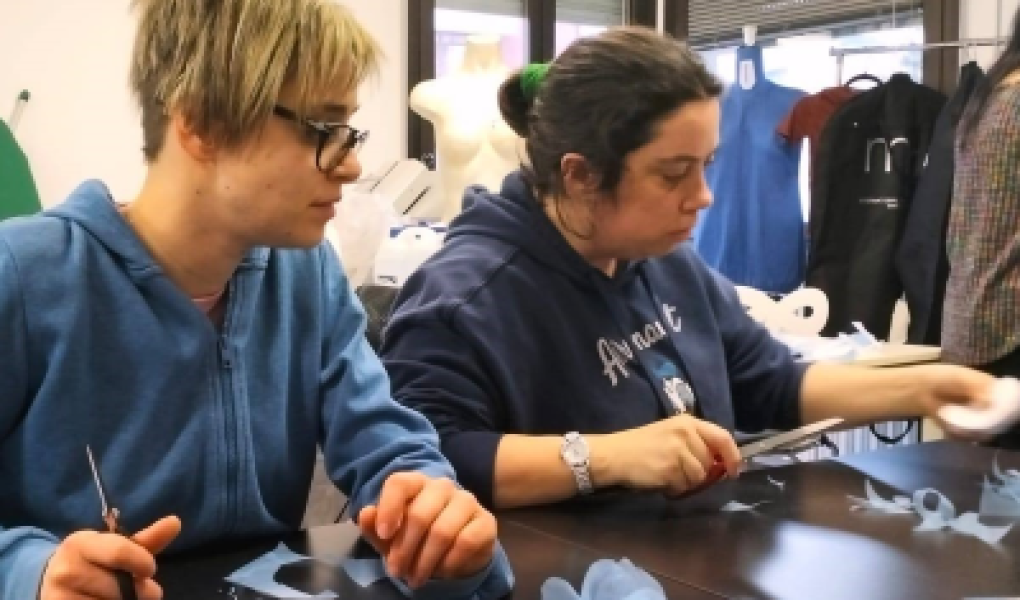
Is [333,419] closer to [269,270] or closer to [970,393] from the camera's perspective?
[269,270]

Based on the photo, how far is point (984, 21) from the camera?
370 cm

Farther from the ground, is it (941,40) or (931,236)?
(941,40)

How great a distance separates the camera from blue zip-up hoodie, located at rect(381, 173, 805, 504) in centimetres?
121

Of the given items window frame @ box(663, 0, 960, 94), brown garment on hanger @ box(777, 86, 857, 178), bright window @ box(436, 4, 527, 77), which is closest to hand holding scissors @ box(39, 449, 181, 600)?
brown garment on hanger @ box(777, 86, 857, 178)

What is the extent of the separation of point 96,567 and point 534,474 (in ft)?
1.69

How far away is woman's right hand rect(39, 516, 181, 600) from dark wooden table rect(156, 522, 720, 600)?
4.6 inches

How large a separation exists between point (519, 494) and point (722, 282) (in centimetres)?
58

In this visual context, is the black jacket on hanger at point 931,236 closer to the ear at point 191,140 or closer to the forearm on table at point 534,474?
the forearm on table at point 534,474

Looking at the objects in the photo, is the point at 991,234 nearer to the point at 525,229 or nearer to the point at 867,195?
the point at 525,229

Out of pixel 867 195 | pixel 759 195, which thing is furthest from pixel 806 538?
pixel 759 195

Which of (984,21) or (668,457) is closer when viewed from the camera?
(668,457)

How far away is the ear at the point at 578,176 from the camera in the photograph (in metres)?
1.36

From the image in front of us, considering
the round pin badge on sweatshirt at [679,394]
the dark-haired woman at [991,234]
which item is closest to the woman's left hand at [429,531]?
the round pin badge on sweatshirt at [679,394]

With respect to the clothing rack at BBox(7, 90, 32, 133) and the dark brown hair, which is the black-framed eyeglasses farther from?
the clothing rack at BBox(7, 90, 32, 133)
